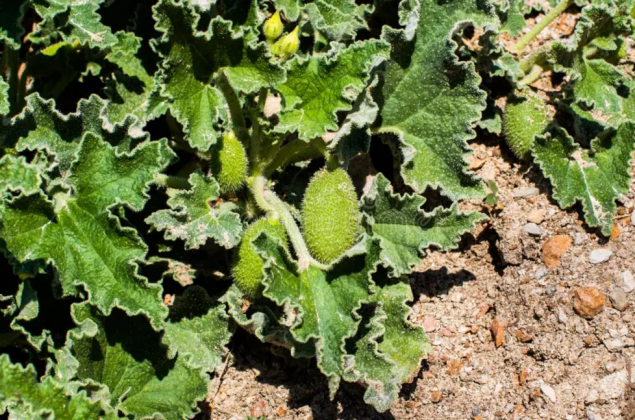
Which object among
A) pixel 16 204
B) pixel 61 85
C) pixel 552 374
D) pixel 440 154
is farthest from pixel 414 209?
pixel 61 85

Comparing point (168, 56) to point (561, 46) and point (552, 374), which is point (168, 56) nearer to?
point (561, 46)

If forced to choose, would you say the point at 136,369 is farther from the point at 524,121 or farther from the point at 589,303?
the point at 524,121

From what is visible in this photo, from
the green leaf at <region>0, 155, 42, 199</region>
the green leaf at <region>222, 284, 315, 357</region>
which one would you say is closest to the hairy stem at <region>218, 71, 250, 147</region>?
the green leaf at <region>222, 284, 315, 357</region>

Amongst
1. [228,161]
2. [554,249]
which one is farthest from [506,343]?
[228,161]

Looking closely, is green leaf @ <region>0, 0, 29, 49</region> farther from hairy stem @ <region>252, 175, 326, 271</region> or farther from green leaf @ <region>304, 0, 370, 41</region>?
green leaf @ <region>304, 0, 370, 41</region>

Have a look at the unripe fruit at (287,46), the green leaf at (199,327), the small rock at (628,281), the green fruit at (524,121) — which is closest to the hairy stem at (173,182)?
the green leaf at (199,327)
